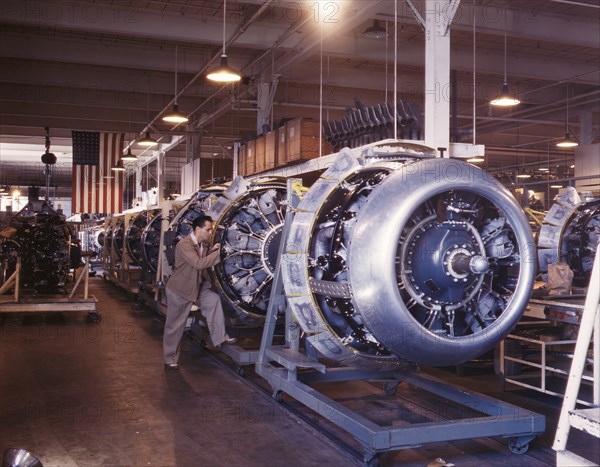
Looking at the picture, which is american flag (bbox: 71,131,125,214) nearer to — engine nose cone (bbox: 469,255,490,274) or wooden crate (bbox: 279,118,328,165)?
wooden crate (bbox: 279,118,328,165)

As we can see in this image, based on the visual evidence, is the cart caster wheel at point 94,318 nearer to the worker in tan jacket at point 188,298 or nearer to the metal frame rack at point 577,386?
the worker in tan jacket at point 188,298

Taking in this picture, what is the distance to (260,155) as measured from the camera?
27.5ft

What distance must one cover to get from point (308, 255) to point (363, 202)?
1.67ft

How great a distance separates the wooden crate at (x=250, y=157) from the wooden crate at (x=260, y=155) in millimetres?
96

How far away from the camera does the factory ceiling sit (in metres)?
8.89

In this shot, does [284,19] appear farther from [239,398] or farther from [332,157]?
[239,398]

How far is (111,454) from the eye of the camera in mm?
3953

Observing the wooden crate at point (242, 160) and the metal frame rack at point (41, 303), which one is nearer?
the metal frame rack at point (41, 303)

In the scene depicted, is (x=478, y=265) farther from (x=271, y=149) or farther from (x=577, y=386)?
(x=271, y=149)

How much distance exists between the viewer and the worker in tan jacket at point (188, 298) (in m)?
6.35

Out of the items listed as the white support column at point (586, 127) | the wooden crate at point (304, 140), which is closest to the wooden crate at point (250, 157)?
the wooden crate at point (304, 140)

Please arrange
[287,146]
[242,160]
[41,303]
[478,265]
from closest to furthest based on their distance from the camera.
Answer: [478,265] < [287,146] < [41,303] < [242,160]

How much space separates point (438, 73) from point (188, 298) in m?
3.15

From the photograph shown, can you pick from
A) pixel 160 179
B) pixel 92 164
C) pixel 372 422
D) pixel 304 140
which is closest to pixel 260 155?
pixel 304 140
